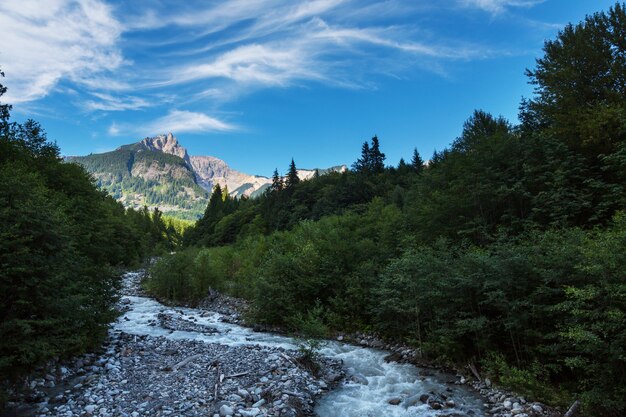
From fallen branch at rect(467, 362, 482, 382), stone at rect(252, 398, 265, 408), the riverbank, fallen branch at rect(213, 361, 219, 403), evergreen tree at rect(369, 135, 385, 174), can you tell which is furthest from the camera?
evergreen tree at rect(369, 135, 385, 174)

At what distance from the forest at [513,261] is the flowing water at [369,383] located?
151cm

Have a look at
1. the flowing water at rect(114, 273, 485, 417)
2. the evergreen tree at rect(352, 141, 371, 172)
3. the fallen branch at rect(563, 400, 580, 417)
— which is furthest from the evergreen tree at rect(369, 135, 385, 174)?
the fallen branch at rect(563, 400, 580, 417)

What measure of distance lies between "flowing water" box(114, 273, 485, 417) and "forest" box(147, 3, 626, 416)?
1.51m

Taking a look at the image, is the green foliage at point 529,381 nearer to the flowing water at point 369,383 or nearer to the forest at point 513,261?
the forest at point 513,261

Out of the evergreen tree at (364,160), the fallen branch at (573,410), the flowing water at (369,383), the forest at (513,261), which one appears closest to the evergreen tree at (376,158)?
the evergreen tree at (364,160)

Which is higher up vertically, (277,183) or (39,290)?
(277,183)

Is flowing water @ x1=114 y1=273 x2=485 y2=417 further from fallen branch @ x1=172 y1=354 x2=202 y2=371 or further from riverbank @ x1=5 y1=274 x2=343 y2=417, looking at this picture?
fallen branch @ x1=172 y1=354 x2=202 y2=371

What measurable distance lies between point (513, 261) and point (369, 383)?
7.16 metres

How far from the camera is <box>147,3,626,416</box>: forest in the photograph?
34.3 feet

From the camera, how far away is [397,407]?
454 inches

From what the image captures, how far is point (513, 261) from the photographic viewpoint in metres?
12.7

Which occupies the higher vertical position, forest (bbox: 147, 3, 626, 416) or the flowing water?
forest (bbox: 147, 3, 626, 416)

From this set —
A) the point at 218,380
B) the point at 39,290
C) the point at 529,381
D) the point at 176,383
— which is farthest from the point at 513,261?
the point at 39,290

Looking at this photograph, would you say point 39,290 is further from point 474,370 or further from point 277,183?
point 277,183
